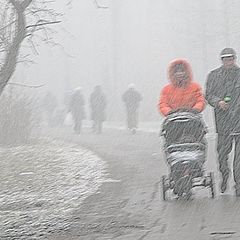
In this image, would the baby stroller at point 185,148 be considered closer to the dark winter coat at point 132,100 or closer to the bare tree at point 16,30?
the bare tree at point 16,30

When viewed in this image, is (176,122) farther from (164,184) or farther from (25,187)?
(25,187)

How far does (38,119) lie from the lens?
82.1ft

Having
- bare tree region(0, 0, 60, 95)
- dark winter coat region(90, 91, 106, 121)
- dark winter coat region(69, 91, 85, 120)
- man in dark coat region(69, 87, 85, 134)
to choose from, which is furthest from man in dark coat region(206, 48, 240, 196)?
dark winter coat region(69, 91, 85, 120)

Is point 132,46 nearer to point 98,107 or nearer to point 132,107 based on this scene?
point 98,107

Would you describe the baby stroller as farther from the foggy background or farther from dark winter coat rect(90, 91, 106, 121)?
the foggy background

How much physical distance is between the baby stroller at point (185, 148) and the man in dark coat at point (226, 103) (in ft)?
1.14

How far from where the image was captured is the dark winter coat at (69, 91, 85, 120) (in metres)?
31.1

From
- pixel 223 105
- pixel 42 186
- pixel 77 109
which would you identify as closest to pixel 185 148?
pixel 223 105

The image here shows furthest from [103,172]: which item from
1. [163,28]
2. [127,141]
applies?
[163,28]

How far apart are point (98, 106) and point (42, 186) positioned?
1774 centimetres

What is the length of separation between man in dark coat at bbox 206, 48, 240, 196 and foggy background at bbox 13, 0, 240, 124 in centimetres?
2514

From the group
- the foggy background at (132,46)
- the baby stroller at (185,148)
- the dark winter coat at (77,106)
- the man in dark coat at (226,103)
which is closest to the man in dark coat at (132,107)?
the dark winter coat at (77,106)

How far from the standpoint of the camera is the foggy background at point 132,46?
40.2 m

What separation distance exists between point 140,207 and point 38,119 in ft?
51.5
